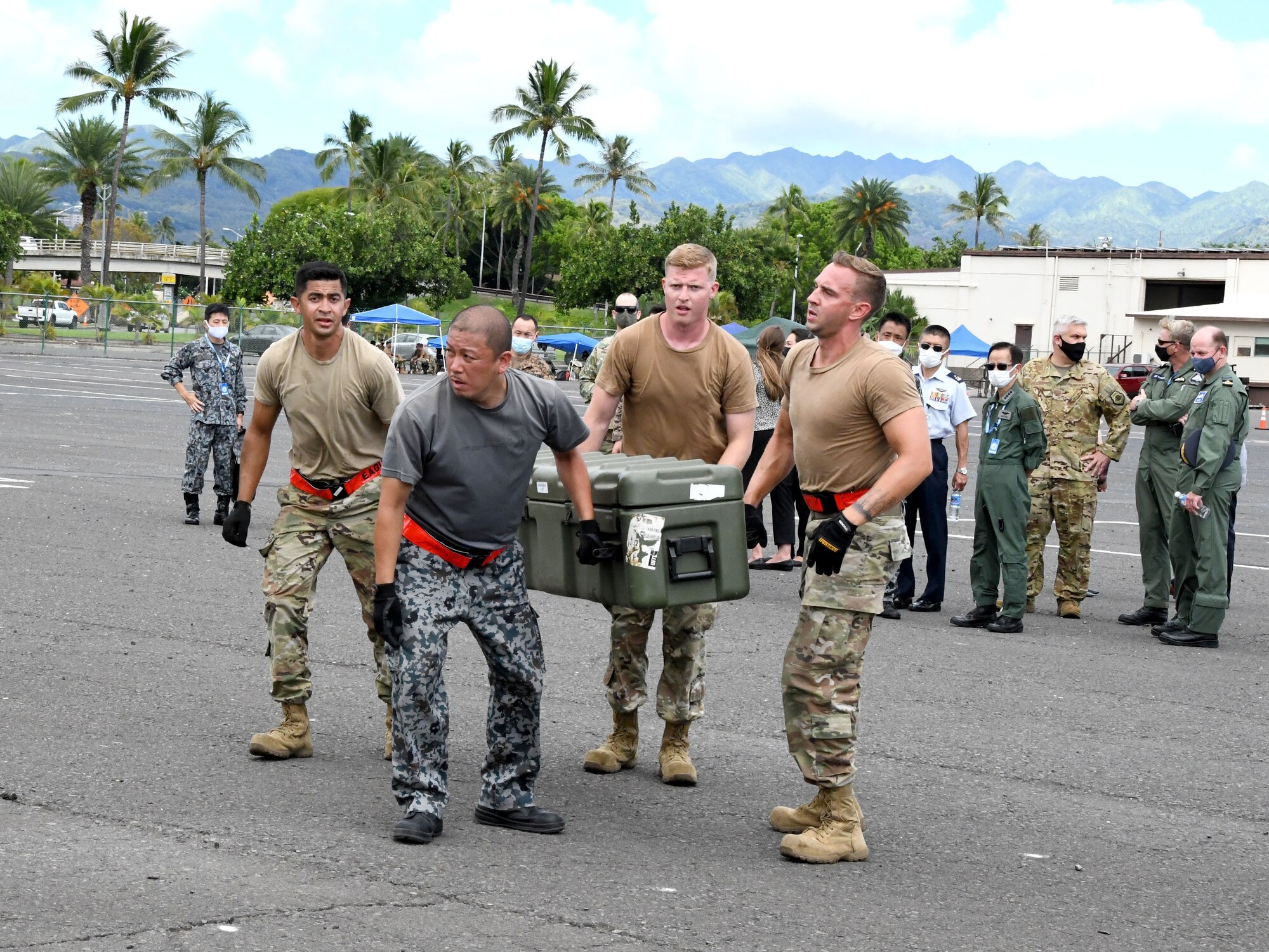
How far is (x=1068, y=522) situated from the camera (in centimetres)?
1048

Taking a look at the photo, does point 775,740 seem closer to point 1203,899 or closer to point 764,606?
point 1203,899

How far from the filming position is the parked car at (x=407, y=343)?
53062 mm

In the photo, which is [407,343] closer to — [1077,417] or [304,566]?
[1077,417]

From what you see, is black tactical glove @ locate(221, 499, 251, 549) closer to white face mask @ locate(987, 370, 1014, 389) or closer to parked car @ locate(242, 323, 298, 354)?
white face mask @ locate(987, 370, 1014, 389)

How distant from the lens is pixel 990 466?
10258mm

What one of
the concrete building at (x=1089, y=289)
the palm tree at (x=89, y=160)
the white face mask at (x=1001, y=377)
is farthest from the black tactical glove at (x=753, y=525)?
the palm tree at (x=89, y=160)

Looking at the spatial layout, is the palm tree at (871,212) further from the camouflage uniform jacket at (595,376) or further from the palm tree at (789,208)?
the camouflage uniform jacket at (595,376)

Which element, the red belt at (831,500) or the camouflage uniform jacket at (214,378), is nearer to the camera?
the red belt at (831,500)

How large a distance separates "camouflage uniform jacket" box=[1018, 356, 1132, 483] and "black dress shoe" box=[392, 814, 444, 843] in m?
6.52

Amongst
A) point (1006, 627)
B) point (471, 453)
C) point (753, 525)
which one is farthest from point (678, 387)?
point (1006, 627)

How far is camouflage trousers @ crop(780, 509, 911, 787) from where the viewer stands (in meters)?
5.20

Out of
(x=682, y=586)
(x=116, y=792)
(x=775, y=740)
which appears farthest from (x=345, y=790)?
(x=775, y=740)

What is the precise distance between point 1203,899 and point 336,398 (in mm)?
3774

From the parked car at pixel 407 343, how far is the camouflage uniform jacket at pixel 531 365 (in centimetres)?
3806
